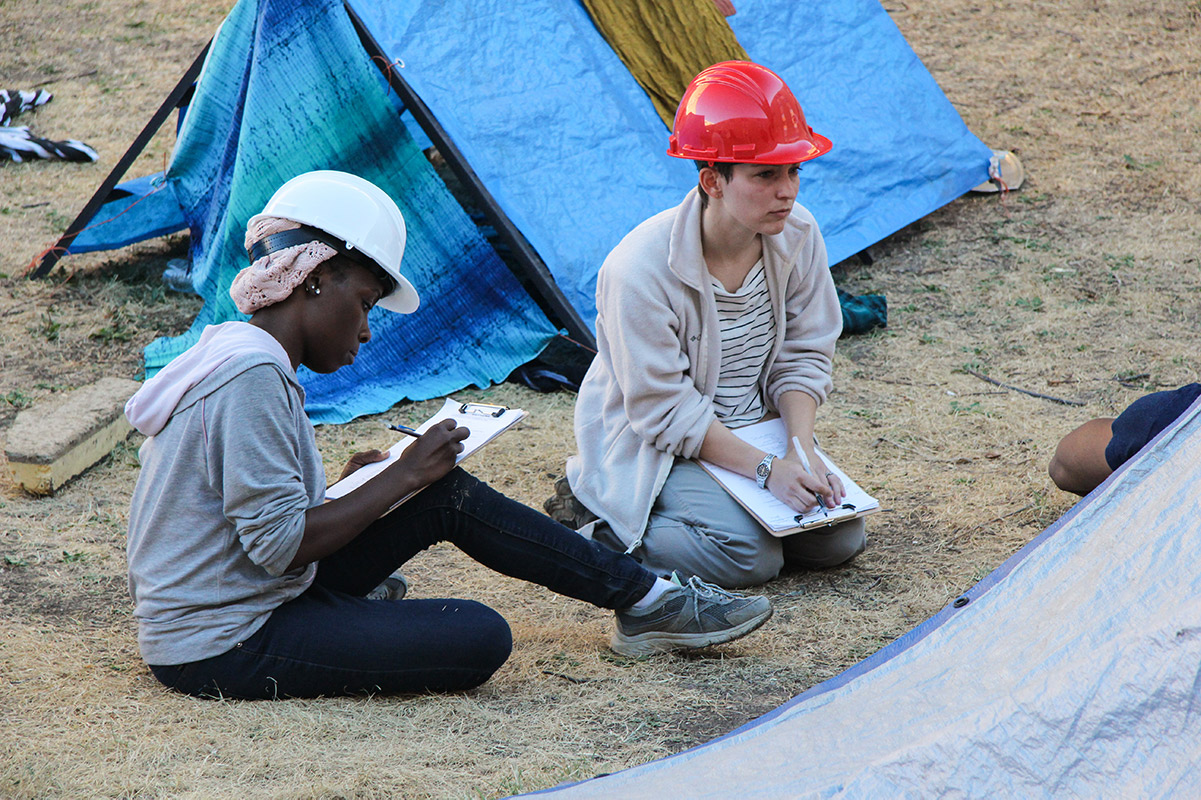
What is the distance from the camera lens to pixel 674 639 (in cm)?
279

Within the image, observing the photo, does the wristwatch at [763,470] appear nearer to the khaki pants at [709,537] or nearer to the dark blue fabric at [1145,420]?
the khaki pants at [709,537]

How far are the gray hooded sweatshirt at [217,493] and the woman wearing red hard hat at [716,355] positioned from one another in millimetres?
1008

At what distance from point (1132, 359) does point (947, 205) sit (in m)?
2.05

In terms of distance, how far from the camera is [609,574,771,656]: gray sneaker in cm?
277

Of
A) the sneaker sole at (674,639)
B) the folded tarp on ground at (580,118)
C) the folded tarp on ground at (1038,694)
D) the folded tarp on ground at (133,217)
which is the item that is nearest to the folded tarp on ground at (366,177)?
the folded tarp on ground at (580,118)

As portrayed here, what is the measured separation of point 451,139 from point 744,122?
6.54ft

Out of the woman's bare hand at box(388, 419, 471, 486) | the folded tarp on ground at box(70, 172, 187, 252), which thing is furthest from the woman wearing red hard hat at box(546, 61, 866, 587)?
the folded tarp on ground at box(70, 172, 187, 252)

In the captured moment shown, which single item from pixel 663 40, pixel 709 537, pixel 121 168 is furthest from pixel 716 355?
pixel 121 168

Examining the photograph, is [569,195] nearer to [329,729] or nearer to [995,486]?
[995,486]

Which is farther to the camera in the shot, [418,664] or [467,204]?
[467,204]

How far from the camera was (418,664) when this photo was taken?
2514 mm

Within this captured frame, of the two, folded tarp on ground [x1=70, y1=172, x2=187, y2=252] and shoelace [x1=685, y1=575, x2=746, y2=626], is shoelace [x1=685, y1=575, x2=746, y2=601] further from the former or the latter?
folded tarp on ground [x1=70, y1=172, x2=187, y2=252]

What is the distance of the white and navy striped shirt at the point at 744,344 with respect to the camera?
3.17m

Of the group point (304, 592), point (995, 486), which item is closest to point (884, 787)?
point (304, 592)
